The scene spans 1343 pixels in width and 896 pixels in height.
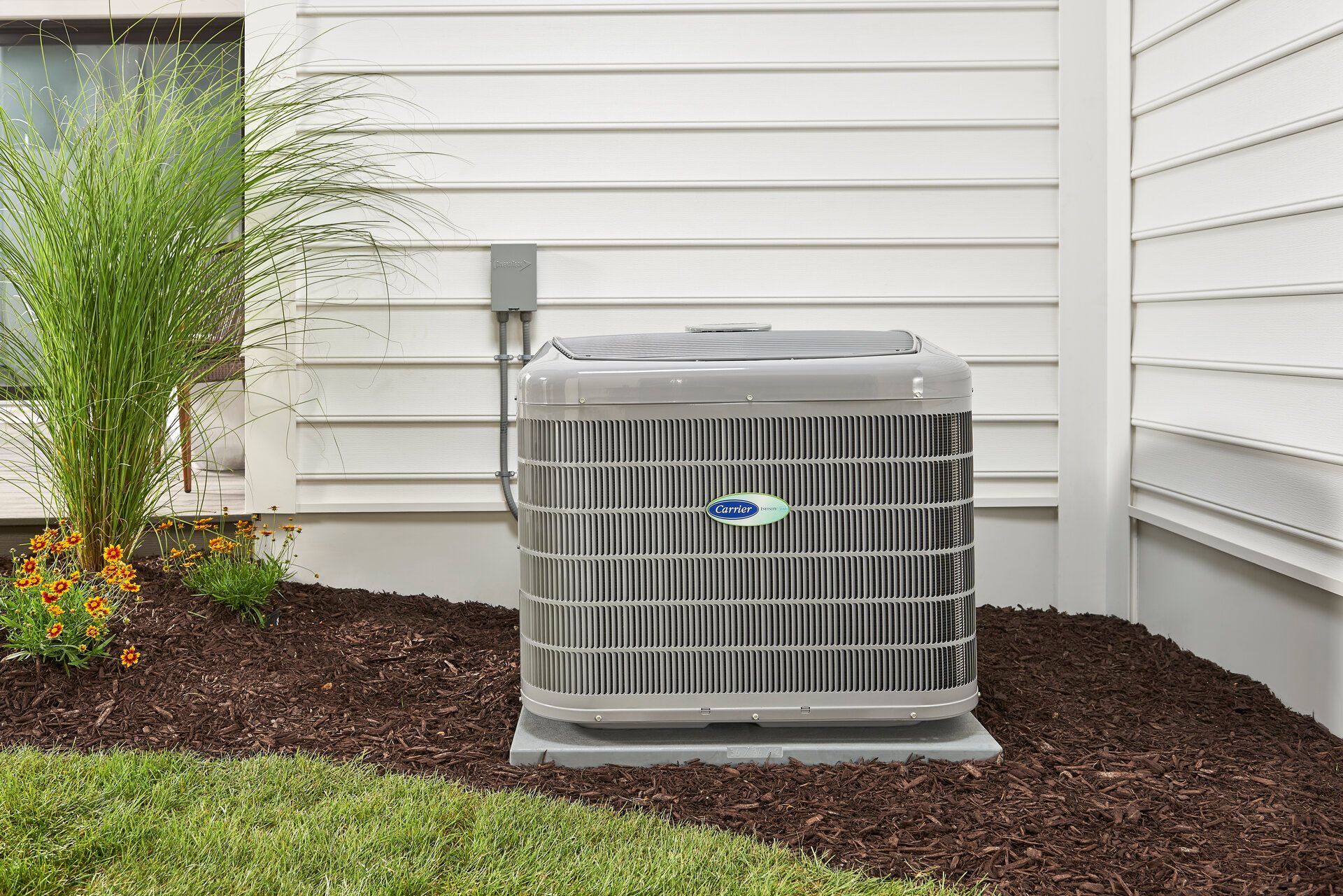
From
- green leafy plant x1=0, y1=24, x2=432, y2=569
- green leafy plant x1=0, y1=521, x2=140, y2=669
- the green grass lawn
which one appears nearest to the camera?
the green grass lawn

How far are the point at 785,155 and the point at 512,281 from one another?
913 mm

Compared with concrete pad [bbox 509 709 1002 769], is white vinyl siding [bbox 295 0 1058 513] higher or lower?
higher

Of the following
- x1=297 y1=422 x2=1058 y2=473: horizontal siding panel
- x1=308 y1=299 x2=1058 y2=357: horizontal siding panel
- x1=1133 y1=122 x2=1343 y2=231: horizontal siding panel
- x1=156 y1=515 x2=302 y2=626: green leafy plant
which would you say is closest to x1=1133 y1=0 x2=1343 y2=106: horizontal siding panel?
x1=1133 y1=122 x2=1343 y2=231: horizontal siding panel

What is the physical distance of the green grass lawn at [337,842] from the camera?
1.54 metres

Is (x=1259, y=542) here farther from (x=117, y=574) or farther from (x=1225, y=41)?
(x=117, y=574)

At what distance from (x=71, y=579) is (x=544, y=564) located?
1.23m

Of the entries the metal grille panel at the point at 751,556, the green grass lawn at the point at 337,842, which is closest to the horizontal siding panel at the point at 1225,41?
the metal grille panel at the point at 751,556

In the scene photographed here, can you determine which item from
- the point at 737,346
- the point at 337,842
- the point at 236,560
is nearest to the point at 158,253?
the point at 236,560

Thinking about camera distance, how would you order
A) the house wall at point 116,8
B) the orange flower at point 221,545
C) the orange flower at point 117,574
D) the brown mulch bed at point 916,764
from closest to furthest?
1. the brown mulch bed at point 916,764
2. the orange flower at point 117,574
3. the orange flower at point 221,545
4. the house wall at point 116,8

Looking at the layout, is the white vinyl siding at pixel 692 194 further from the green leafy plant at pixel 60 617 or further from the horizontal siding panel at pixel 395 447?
the green leafy plant at pixel 60 617

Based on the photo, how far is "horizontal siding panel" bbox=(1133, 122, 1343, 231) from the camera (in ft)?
7.14

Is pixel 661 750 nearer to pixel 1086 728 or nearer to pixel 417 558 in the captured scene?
pixel 1086 728

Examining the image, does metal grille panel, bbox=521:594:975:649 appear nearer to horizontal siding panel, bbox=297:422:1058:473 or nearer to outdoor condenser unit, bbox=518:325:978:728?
outdoor condenser unit, bbox=518:325:978:728

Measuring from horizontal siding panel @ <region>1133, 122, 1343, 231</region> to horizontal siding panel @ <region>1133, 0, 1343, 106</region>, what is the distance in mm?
219
